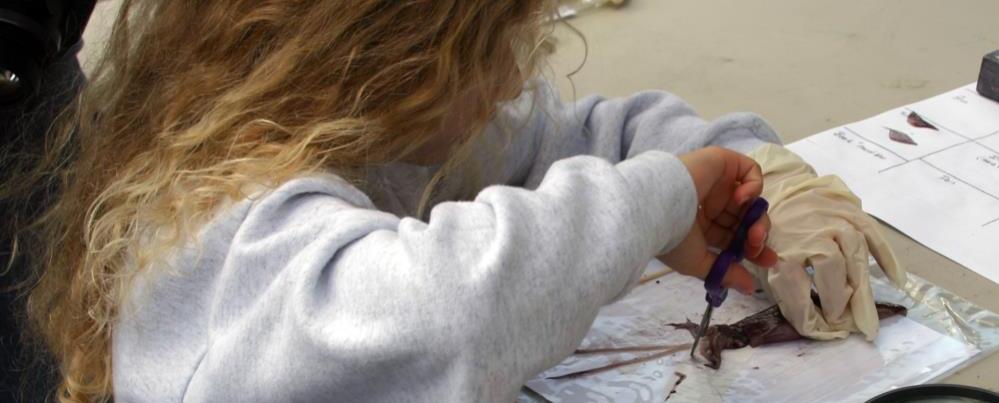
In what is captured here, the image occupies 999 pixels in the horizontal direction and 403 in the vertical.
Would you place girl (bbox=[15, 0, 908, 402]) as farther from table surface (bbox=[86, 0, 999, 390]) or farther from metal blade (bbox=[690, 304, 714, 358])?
table surface (bbox=[86, 0, 999, 390])

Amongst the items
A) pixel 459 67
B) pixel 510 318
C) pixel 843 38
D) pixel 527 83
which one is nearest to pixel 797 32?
pixel 843 38

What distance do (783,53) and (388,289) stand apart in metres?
0.80

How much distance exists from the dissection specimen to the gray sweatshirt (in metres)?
0.13

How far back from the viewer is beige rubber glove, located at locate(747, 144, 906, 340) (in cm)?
80

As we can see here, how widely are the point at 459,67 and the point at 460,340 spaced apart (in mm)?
210

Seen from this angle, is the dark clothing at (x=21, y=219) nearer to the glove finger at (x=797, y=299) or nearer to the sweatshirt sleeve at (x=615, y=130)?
the sweatshirt sleeve at (x=615, y=130)

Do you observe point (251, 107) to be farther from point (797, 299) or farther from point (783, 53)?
point (783, 53)

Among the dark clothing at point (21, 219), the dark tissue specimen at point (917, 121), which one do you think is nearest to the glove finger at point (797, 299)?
the dark tissue specimen at point (917, 121)

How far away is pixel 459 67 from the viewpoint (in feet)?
2.36

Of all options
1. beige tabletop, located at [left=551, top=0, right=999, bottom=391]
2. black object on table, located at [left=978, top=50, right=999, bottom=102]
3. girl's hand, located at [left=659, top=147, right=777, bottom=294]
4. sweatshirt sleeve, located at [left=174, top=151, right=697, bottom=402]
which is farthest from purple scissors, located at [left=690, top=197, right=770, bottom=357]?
black object on table, located at [left=978, top=50, right=999, bottom=102]

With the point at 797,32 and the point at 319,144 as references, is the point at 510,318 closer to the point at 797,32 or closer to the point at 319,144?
the point at 319,144

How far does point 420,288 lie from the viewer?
0.58 m

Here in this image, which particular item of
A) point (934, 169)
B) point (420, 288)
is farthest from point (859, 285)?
point (420, 288)

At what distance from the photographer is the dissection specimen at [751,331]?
79 cm
